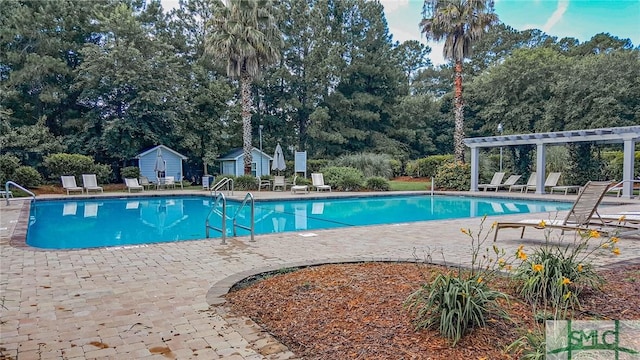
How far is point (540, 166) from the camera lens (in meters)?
16.9

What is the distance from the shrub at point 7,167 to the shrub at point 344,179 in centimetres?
1314

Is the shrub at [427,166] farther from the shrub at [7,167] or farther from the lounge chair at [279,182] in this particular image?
the shrub at [7,167]

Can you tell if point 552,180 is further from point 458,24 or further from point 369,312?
point 369,312

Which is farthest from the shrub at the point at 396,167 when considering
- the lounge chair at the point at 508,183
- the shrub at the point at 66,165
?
the shrub at the point at 66,165

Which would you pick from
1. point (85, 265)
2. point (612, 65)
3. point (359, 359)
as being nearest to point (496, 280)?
point (359, 359)

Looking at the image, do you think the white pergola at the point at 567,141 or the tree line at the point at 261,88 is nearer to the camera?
the white pergola at the point at 567,141

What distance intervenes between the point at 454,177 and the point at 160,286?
56.8ft

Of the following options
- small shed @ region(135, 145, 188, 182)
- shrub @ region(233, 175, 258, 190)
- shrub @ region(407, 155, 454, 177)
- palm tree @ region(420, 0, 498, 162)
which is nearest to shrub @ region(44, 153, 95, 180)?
small shed @ region(135, 145, 188, 182)

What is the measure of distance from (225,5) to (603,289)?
1933cm

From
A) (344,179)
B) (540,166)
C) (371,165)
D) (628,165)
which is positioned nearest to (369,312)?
(344,179)

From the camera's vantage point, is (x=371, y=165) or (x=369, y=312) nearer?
(x=369, y=312)

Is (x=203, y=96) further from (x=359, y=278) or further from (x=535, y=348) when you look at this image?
(x=535, y=348)

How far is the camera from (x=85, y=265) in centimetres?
484

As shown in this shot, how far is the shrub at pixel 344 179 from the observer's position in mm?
18438
